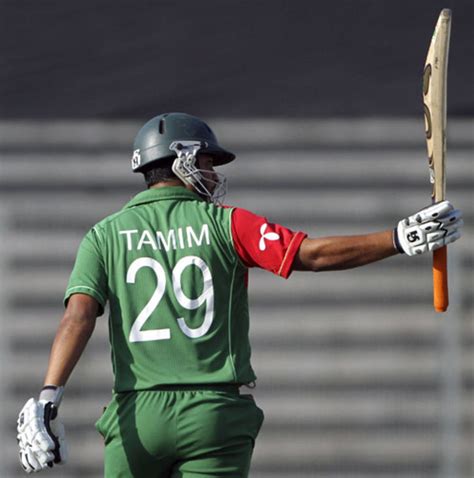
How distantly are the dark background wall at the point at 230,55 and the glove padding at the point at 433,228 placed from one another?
344 cm

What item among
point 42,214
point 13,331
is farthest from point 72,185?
point 13,331

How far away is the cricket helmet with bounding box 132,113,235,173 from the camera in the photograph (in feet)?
16.9

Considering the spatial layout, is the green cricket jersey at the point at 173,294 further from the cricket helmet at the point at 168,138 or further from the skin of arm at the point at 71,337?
the cricket helmet at the point at 168,138

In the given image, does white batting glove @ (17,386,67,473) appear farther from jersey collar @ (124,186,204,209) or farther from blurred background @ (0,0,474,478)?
blurred background @ (0,0,474,478)

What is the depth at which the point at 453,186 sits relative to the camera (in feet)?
26.0

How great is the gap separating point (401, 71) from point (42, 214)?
2.09 meters

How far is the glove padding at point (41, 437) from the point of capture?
4.52 metres

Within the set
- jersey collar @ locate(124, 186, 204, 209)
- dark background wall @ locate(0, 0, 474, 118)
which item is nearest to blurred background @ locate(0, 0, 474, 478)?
dark background wall @ locate(0, 0, 474, 118)

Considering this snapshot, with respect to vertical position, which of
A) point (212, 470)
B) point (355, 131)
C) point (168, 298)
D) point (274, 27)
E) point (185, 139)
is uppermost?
point (274, 27)

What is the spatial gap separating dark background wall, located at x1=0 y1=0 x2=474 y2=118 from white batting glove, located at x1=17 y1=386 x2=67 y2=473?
11.4 feet

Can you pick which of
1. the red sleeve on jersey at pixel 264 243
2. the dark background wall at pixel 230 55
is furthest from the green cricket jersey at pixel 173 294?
the dark background wall at pixel 230 55

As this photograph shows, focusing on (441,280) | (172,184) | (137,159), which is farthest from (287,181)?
(441,280)

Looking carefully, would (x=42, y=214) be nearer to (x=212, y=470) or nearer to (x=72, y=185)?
(x=72, y=185)

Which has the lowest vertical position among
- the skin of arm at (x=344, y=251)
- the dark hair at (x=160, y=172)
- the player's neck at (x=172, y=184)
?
the skin of arm at (x=344, y=251)
